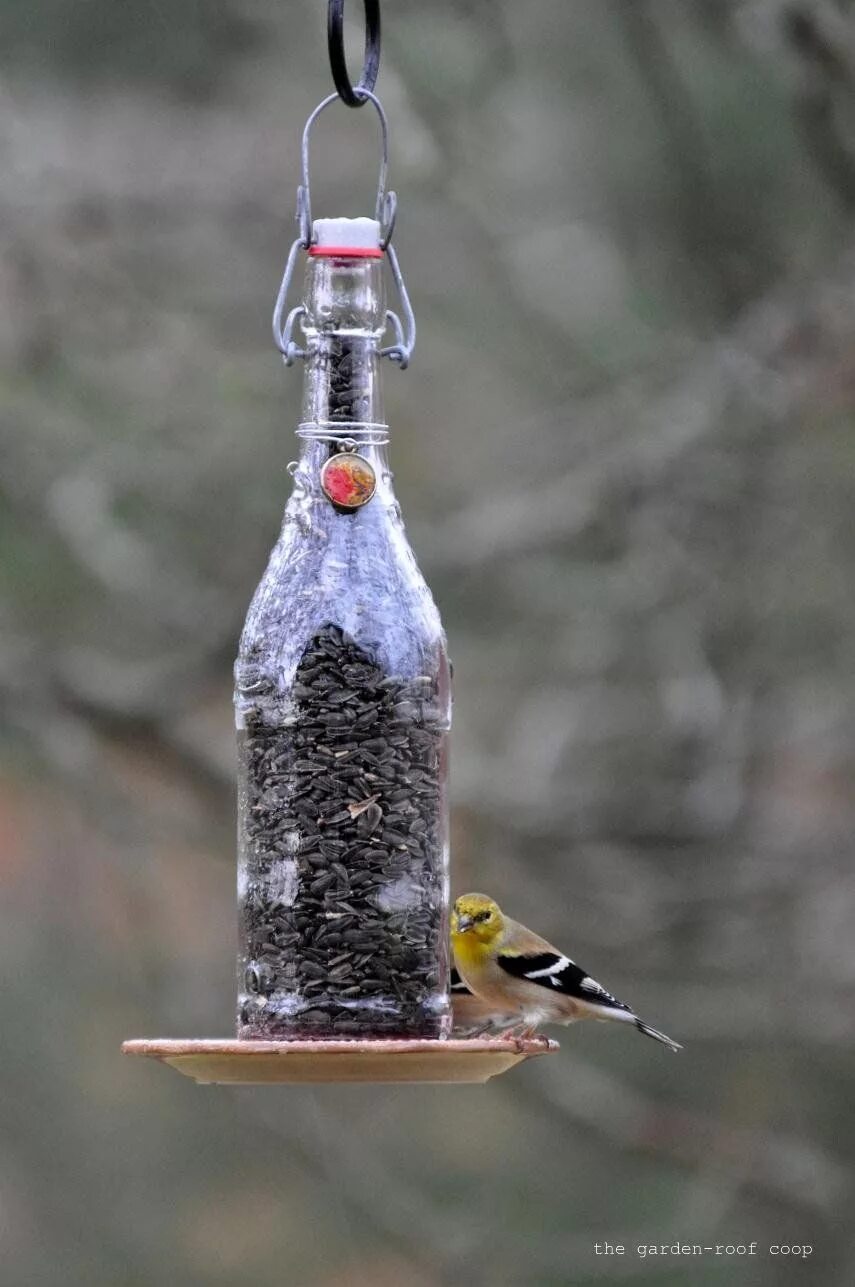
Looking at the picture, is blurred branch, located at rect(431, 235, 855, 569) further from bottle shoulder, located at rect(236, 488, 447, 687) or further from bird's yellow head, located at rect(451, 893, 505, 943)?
bottle shoulder, located at rect(236, 488, 447, 687)

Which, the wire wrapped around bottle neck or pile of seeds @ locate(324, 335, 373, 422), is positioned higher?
pile of seeds @ locate(324, 335, 373, 422)

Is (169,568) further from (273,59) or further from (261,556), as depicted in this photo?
(273,59)

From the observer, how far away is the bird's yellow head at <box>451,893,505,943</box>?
17.7ft

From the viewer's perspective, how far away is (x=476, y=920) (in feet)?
17.8

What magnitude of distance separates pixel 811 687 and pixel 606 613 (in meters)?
0.84

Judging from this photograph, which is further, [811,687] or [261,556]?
[811,687]

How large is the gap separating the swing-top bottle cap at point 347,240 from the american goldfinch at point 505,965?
159 cm

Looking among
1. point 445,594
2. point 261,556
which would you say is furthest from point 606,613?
point 261,556

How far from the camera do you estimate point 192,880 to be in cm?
980

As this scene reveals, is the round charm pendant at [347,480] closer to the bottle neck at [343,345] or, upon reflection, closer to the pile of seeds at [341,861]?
the bottle neck at [343,345]

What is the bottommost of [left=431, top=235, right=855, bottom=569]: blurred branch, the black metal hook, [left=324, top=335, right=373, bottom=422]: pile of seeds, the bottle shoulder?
the bottle shoulder

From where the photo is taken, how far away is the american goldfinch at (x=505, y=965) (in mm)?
5430

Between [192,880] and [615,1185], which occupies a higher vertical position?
[192,880]

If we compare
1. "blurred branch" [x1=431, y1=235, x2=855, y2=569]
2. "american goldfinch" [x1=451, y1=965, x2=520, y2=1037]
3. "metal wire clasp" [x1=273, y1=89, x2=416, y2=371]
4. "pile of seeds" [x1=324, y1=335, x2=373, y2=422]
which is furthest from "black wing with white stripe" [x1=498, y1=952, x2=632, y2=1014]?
"blurred branch" [x1=431, y1=235, x2=855, y2=569]
